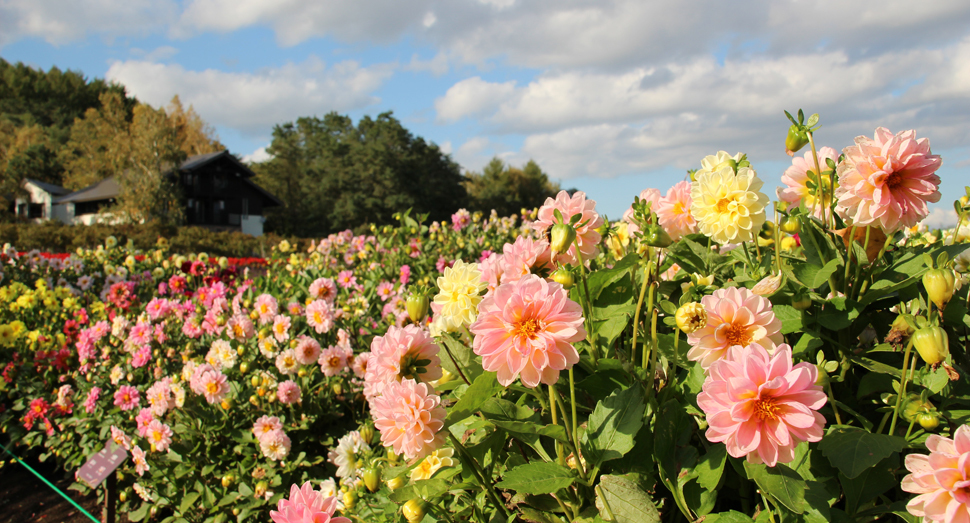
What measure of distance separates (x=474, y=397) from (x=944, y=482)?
0.60 metres

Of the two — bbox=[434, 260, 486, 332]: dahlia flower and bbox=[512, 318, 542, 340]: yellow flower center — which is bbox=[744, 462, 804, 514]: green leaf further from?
bbox=[434, 260, 486, 332]: dahlia flower

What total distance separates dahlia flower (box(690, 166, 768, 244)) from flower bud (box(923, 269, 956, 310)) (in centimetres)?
24

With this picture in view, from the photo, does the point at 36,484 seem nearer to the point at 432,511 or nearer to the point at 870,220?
the point at 432,511

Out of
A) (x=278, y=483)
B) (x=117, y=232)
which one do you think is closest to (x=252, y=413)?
(x=278, y=483)

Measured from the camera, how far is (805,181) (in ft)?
3.48

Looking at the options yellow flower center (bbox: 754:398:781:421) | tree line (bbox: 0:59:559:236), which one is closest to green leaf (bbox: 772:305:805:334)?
yellow flower center (bbox: 754:398:781:421)

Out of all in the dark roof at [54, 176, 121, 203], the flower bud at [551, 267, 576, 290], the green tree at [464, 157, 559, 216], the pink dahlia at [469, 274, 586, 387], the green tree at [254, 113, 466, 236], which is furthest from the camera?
the green tree at [464, 157, 559, 216]

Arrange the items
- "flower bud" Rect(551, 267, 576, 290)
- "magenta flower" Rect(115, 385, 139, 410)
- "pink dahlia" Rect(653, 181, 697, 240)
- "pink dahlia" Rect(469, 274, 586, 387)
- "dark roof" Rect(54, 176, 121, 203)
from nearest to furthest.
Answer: "pink dahlia" Rect(469, 274, 586, 387)
"flower bud" Rect(551, 267, 576, 290)
"pink dahlia" Rect(653, 181, 697, 240)
"magenta flower" Rect(115, 385, 139, 410)
"dark roof" Rect(54, 176, 121, 203)

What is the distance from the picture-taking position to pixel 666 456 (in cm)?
87

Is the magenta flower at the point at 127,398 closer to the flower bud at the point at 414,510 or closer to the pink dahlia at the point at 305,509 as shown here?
the pink dahlia at the point at 305,509

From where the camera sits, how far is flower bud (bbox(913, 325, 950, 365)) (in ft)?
2.30

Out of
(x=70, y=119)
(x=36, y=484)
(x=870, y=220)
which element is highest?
(x=70, y=119)

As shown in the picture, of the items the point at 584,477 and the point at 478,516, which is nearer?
the point at 584,477

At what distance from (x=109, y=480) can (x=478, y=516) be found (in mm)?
2338
